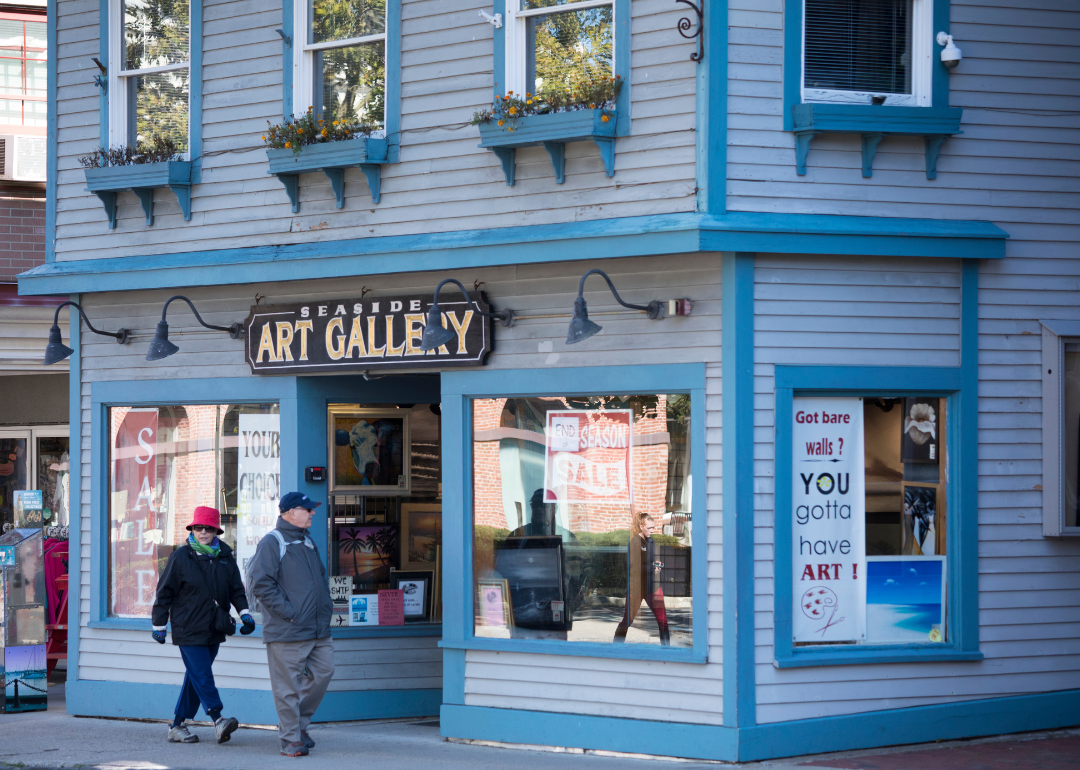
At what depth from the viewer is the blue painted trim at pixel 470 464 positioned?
321 inches

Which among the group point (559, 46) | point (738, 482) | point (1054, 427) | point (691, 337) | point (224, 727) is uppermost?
point (559, 46)

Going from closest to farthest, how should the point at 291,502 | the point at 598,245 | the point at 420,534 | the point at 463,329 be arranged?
1. the point at 598,245
2. the point at 291,502
3. the point at 463,329
4. the point at 420,534

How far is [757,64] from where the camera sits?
8180 mm

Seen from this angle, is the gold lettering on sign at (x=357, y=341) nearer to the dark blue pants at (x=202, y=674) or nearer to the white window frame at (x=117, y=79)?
the dark blue pants at (x=202, y=674)

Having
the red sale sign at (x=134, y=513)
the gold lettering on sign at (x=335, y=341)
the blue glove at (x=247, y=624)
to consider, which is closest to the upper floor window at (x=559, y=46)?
the gold lettering on sign at (x=335, y=341)

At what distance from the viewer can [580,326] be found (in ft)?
26.5

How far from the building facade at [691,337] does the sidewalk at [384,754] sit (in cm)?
18

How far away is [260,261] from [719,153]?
12.8ft

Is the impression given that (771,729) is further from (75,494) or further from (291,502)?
(75,494)

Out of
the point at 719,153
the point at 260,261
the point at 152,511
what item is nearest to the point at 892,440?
the point at 719,153

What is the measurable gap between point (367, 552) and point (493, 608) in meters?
1.77

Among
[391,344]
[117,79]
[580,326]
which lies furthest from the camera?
[117,79]

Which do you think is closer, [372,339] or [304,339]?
[372,339]

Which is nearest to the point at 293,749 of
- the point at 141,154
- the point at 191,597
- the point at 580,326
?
the point at 191,597
